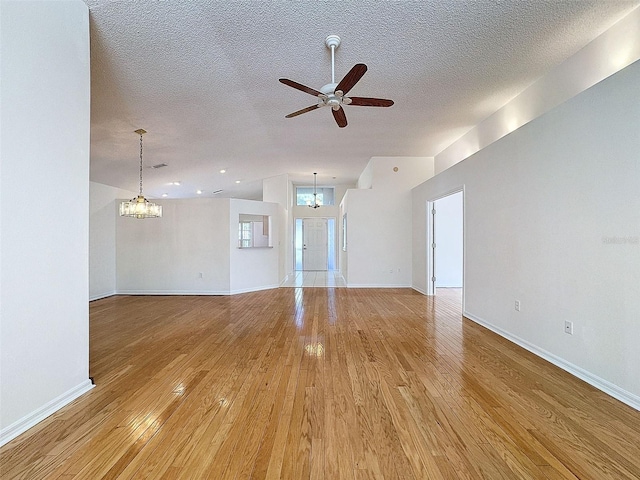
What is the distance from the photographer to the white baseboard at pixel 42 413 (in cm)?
173

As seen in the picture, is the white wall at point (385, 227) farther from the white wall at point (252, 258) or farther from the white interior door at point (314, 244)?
the white interior door at point (314, 244)

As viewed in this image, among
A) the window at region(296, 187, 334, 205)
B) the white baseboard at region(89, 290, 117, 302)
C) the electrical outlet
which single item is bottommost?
the white baseboard at region(89, 290, 117, 302)

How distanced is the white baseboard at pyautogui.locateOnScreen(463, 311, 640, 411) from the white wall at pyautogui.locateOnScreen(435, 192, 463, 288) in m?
4.11

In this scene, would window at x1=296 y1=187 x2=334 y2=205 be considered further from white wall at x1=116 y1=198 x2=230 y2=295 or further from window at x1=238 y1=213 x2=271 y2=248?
white wall at x1=116 y1=198 x2=230 y2=295

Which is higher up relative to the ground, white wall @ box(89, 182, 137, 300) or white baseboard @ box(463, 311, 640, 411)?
white wall @ box(89, 182, 137, 300)

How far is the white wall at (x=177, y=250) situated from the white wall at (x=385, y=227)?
10.0 feet

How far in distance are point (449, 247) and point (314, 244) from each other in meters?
5.46

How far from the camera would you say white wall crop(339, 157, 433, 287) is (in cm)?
760

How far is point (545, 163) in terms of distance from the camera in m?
3.05

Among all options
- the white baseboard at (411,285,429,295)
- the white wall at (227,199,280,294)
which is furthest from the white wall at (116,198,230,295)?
the white baseboard at (411,285,429,295)

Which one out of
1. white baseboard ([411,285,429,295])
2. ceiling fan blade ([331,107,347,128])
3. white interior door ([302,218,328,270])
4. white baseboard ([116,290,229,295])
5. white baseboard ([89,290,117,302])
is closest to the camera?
ceiling fan blade ([331,107,347,128])

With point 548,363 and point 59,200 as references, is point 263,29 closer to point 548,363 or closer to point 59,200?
point 59,200

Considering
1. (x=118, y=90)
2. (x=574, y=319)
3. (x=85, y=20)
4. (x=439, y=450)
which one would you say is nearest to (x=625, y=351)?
(x=574, y=319)

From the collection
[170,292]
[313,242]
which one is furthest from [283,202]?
[170,292]
